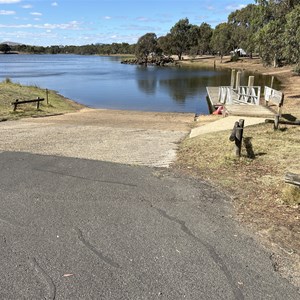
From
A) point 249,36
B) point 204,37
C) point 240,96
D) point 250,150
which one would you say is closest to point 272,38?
point 240,96

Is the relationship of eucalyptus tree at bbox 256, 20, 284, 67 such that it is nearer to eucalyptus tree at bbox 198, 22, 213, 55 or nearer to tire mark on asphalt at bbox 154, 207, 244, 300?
tire mark on asphalt at bbox 154, 207, 244, 300

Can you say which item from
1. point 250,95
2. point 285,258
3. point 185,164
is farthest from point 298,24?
point 285,258

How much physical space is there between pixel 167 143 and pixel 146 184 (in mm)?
4547

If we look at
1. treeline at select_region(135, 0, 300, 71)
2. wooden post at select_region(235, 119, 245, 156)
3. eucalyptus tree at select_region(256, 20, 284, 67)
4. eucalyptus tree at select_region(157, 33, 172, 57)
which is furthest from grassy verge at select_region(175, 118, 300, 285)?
eucalyptus tree at select_region(157, 33, 172, 57)

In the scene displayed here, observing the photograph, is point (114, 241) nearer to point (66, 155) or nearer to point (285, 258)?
point (285, 258)

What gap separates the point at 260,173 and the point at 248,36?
77.6 metres

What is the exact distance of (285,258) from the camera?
13.3ft

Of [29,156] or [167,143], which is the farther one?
[167,143]

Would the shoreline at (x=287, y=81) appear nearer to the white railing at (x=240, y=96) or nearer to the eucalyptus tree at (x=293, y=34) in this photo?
the white railing at (x=240, y=96)

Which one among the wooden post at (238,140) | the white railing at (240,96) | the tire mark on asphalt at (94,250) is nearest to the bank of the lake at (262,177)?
the wooden post at (238,140)

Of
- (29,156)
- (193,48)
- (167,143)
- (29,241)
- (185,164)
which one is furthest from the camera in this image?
(193,48)

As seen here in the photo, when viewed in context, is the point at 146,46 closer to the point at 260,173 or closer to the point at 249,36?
the point at 249,36

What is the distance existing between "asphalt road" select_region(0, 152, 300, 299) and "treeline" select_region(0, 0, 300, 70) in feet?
57.5

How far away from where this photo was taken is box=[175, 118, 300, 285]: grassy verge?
4840 millimetres
